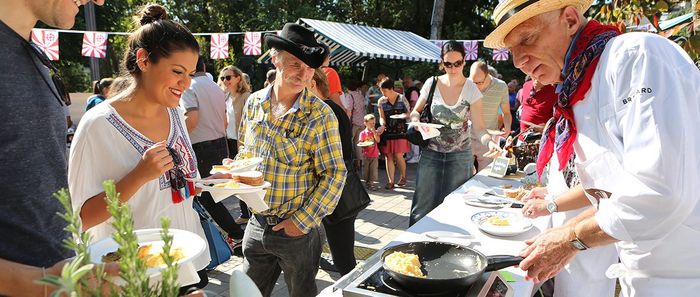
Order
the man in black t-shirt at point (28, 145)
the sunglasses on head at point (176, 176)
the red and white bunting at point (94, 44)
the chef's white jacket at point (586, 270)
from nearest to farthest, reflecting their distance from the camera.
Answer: the man in black t-shirt at point (28, 145), the sunglasses on head at point (176, 176), the chef's white jacket at point (586, 270), the red and white bunting at point (94, 44)

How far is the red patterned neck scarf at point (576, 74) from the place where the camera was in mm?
1488

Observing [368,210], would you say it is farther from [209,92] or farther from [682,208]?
[682,208]

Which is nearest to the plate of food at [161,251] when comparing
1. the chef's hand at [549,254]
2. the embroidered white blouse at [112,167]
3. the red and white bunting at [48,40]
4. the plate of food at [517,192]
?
the embroidered white blouse at [112,167]

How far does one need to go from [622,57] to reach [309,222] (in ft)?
4.99

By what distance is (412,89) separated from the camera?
33.3ft

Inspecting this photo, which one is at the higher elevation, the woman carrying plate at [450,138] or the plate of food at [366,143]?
the woman carrying plate at [450,138]

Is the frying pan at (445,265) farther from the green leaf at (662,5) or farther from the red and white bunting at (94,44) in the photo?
the red and white bunting at (94,44)

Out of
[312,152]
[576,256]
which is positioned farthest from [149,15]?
[576,256]

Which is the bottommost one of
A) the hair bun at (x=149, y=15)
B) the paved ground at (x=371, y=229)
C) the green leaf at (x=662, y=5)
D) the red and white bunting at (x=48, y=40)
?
the paved ground at (x=371, y=229)

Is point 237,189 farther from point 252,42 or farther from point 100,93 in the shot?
point 252,42

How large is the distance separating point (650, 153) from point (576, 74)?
422 mm

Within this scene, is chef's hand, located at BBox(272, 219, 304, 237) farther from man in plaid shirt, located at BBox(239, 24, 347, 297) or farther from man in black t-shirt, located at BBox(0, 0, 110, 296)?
man in black t-shirt, located at BBox(0, 0, 110, 296)

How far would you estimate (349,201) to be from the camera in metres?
2.89

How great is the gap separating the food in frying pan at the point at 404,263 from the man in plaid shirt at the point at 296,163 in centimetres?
80
